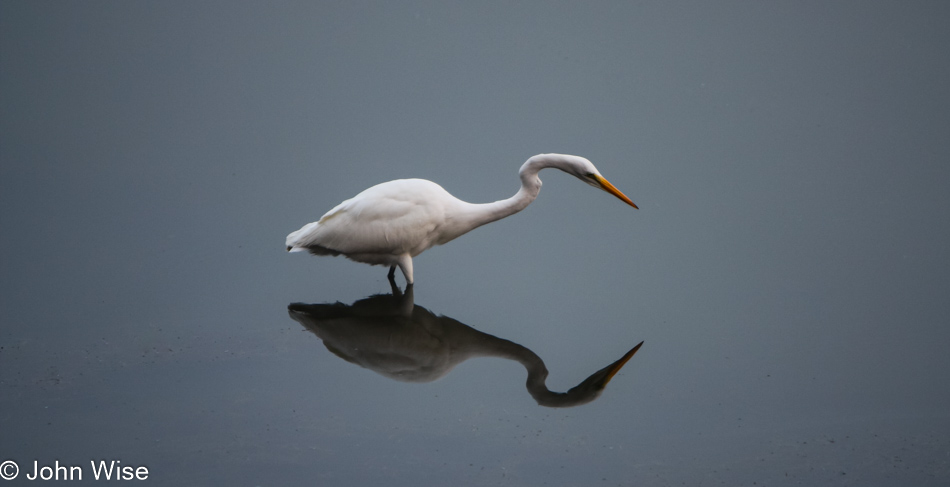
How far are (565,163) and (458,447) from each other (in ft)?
4.64

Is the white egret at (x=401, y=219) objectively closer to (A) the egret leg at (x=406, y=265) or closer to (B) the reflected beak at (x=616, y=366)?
(A) the egret leg at (x=406, y=265)

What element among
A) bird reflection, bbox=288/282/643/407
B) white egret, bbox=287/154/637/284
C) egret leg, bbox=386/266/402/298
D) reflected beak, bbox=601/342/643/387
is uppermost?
white egret, bbox=287/154/637/284

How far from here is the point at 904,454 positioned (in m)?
2.79

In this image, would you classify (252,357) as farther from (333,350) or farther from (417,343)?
(417,343)

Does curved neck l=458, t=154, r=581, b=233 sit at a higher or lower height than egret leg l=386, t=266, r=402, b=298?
higher

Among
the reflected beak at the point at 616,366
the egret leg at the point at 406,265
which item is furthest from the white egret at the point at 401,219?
the reflected beak at the point at 616,366

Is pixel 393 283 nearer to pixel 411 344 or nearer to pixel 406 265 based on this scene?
pixel 406 265

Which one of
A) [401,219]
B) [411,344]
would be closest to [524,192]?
[401,219]

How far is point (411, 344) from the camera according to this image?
3.24 meters

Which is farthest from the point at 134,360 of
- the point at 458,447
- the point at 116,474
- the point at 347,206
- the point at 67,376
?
the point at 458,447

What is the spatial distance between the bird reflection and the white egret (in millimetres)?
244

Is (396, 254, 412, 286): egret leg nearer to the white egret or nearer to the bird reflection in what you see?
the white egret

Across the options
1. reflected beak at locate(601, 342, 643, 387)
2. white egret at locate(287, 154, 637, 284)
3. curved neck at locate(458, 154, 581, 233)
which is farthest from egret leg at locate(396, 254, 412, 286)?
reflected beak at locate(601, 342, 643, 387)

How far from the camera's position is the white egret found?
11.3ft
